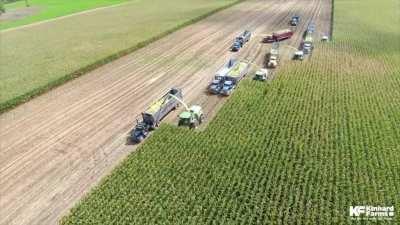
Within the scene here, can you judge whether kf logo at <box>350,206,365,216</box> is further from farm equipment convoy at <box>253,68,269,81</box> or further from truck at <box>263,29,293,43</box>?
truck at <box>263,29,293,43</box>

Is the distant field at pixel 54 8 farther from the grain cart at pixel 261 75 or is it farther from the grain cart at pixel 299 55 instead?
the grain cart at pixel 299 55

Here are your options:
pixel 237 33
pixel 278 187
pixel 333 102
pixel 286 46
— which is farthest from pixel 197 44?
pixel 278 187

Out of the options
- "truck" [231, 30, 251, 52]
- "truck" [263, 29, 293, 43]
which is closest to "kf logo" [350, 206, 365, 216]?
"truck" [231, 30, 251, 52]

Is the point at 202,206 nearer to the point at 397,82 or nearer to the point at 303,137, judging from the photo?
the point at 303,137

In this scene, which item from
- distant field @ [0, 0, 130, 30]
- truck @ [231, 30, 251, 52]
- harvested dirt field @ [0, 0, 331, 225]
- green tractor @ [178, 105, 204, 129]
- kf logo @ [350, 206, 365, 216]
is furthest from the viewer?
distant field @ [0, 0, 130, 30]

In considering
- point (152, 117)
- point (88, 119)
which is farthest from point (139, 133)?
point (88, 119)
